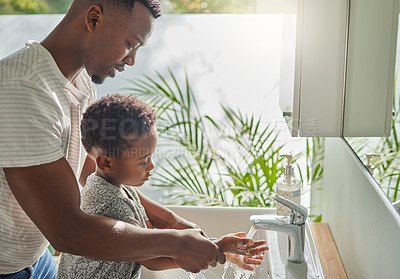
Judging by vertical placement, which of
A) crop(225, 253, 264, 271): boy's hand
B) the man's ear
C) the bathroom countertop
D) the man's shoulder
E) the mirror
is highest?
the man's ear

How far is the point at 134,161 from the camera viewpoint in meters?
1.22

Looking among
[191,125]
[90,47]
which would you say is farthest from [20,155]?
[191,125]

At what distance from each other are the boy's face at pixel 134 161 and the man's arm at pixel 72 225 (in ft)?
0.74

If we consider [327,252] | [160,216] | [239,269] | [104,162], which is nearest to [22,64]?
[104,162]

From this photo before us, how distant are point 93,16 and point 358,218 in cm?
80

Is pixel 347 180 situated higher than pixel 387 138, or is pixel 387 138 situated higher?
pixel 387 138

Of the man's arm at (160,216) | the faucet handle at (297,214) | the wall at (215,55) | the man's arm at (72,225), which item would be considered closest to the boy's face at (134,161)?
the man's arm at (160,216)

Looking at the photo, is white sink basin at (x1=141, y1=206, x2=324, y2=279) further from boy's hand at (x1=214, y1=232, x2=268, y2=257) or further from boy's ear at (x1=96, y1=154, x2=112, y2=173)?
boy's ear at (x1=96, y1=154, x2=112, y2=173)

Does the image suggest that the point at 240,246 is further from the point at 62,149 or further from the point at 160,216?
the point at 62,149

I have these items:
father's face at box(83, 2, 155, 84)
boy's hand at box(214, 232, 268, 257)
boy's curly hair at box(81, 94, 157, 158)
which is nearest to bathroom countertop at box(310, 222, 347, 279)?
boy's hand at box(214, 232, 268, 257)

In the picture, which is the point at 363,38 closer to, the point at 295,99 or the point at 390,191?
the point at 295,99

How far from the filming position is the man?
95cm

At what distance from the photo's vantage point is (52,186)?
95 centimetres

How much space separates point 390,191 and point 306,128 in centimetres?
43
